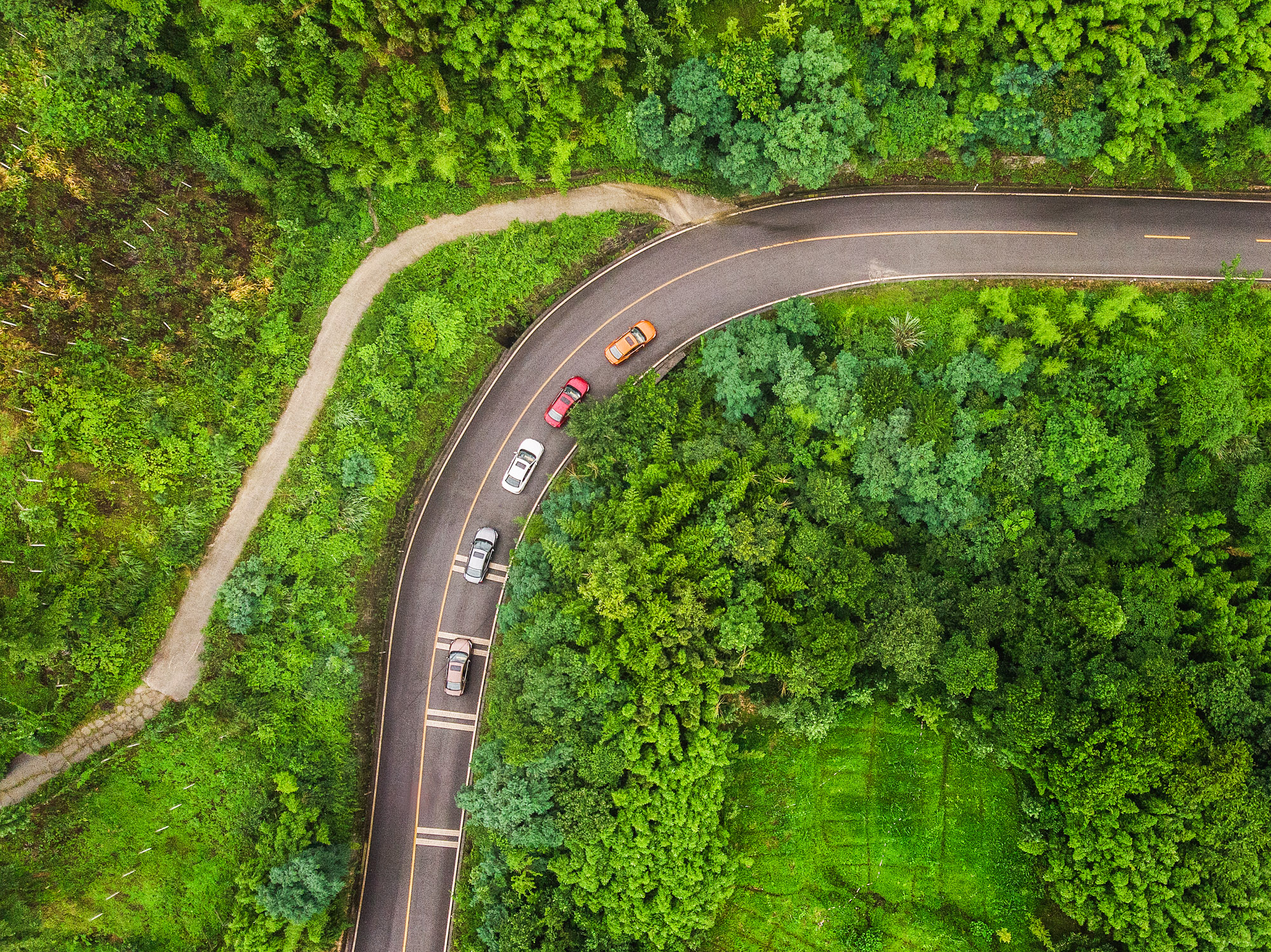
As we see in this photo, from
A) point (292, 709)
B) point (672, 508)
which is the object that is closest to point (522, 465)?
point (672, 508)

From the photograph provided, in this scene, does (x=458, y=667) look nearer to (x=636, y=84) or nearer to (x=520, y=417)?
(x=520, y=417)

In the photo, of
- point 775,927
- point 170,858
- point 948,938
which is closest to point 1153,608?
point 948,938

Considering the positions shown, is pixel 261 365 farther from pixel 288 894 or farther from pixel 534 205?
pixel 288 894

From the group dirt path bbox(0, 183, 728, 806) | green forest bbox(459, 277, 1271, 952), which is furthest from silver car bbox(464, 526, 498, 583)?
dirt path bbox(0, 183, 728, 806)

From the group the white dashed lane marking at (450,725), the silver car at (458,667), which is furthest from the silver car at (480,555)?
the white dashed lane marking at (450,725)

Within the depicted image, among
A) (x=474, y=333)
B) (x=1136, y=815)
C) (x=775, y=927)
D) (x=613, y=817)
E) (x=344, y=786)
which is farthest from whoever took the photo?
(x=474, y=333)

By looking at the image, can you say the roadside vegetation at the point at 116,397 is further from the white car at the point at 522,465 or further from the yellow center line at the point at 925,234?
the yellow center line at the point at 925,234

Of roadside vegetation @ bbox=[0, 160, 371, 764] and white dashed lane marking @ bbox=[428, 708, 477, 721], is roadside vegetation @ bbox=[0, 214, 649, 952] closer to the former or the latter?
roadside vegetation @ bbox=[0, 160, 371, 764]
